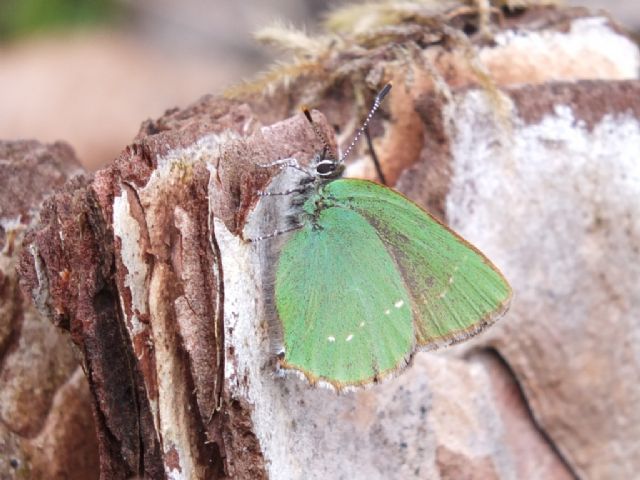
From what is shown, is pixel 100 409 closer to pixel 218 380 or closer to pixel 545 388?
pixel 218 380

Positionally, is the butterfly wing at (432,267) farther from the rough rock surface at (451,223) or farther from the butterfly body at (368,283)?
the rough rock surface at (451,223)

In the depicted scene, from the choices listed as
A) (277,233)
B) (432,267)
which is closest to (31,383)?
(277,233)

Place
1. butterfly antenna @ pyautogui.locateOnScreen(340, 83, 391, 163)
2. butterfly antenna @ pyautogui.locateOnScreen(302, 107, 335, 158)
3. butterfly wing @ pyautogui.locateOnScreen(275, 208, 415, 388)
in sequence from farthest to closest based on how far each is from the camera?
1. butterfly antenna @ pyautogui.locateOnScreen(340, 83, 391, 163)
2. butterfly antenna @ pyautogui.locateOnScreen(302, 107, 335, 158)
3. butterfly wing @ pyautogui.locateOnScreen(275, 208, 415, 388)

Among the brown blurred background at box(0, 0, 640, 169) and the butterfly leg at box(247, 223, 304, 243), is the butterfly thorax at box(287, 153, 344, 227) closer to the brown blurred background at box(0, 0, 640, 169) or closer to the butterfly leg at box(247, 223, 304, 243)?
the butterfly leg at box(247, 223, 304, 243)

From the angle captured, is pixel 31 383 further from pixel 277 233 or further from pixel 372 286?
pixel 372 286

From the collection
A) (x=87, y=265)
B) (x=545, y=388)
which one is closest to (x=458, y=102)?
(x=545, y=388)

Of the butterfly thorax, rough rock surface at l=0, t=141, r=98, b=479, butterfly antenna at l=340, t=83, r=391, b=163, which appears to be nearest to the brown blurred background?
butterfly antenna at l=340, t=83, r=391, b=163

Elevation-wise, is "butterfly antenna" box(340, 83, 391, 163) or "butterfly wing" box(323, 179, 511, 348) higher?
"butterfly antenna" box(340, 83, 391, 163)

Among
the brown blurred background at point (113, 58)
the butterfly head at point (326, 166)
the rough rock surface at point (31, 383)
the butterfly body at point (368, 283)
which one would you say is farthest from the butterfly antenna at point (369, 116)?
the brown blurred background at point (113, 58)
